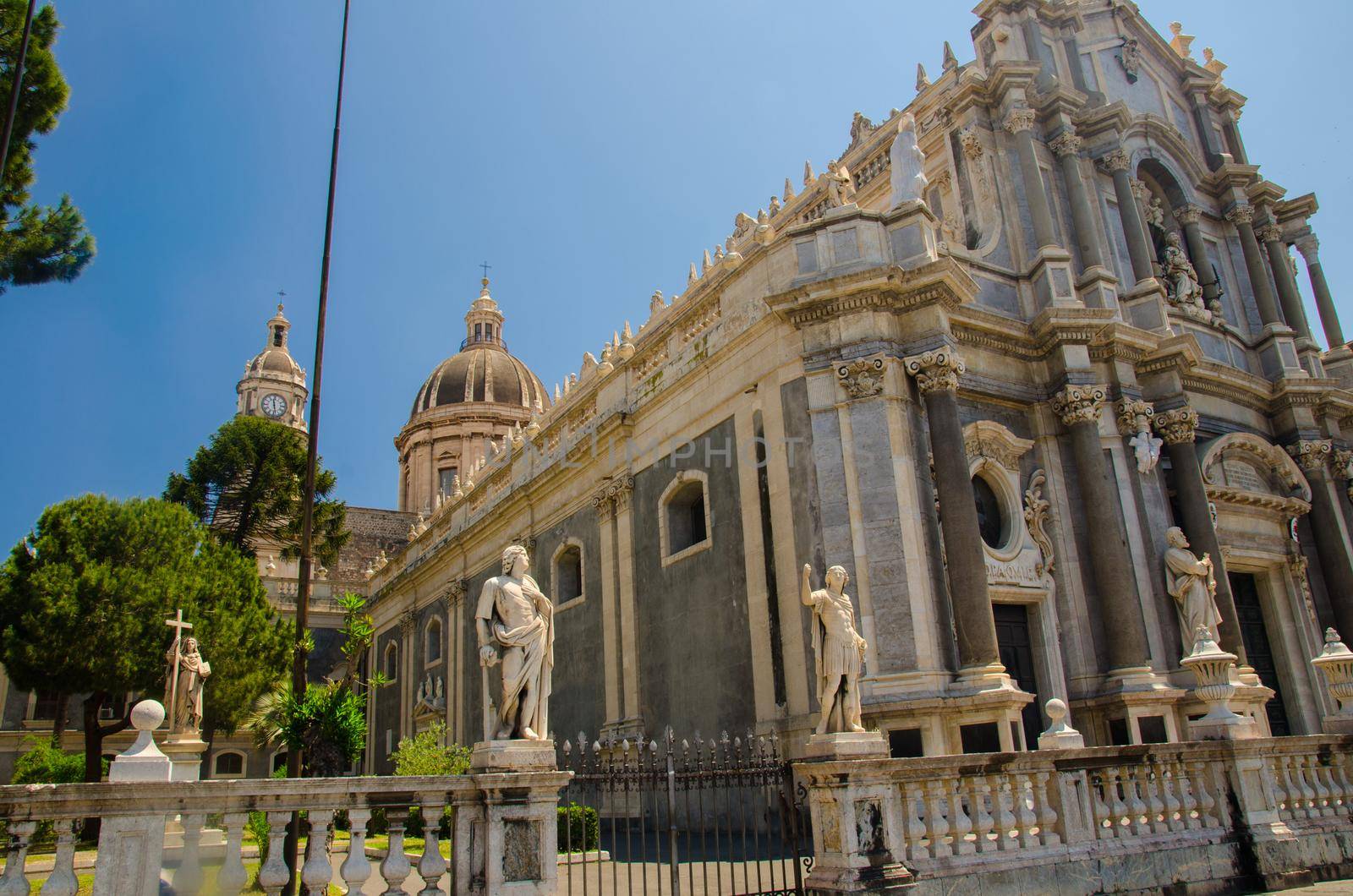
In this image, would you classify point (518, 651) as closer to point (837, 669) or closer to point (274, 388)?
point (837, 669)

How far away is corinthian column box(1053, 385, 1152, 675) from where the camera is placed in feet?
56.1

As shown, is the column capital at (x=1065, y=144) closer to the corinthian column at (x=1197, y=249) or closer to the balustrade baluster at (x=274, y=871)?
the corinthian column at (x=1197, y=249)

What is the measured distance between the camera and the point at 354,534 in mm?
56938

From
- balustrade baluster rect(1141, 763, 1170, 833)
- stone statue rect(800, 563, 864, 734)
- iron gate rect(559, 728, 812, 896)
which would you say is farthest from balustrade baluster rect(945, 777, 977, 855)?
balustrade baluster rect(1141, 763, 1170, 833)

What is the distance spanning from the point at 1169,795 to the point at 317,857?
9.15m

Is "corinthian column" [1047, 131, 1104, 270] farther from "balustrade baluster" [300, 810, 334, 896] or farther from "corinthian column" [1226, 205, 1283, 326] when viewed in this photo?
"balustrade baluster" [300, 810, 334, 896]

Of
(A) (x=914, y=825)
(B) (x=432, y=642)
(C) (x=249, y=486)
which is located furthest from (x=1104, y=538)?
(C) (x=249, y=486)

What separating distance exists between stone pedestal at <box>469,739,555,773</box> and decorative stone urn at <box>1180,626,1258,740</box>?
8.38 m

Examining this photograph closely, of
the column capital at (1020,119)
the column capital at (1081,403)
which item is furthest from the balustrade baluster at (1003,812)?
the column capital at (1020,119)

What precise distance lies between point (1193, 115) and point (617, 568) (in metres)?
19.7

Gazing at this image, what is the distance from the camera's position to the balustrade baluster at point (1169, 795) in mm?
10945

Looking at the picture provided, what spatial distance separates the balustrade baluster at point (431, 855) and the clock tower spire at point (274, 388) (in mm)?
61046

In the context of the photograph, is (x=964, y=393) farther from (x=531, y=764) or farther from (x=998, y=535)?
(x=531, y=764)

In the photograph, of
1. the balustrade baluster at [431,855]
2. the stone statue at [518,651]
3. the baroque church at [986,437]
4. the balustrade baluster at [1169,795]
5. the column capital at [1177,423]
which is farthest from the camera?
the column capital at [1177,423]
